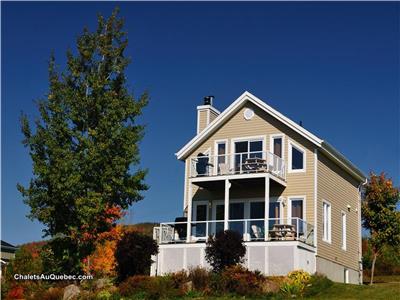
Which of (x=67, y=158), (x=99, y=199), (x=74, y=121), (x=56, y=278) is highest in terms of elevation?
(x=74, y=121)

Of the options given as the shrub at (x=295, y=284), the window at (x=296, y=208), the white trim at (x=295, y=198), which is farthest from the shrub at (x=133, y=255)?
the window at (x=296, y=208)

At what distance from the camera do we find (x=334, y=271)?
102 ft

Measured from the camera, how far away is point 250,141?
3203 centimetres

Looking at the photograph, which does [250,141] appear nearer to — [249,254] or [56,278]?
[249,254]

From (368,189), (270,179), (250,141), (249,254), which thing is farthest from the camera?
(368,189)

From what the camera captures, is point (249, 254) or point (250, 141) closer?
point (249, 254)

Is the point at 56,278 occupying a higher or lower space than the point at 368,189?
lower

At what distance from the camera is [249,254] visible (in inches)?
1085

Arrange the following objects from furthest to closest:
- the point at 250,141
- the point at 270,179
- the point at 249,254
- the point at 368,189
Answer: the point at 368,189 → the point at 250,141 → the point at 270,179 → the point at 249,254

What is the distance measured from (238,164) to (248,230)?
3808 millimetres

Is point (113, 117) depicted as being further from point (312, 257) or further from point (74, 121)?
point (312, 257)

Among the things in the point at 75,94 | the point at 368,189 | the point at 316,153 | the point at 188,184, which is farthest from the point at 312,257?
the point at 75,94

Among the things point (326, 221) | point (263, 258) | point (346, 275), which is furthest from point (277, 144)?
point (346, 275)

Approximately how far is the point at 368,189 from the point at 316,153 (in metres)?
8.36
